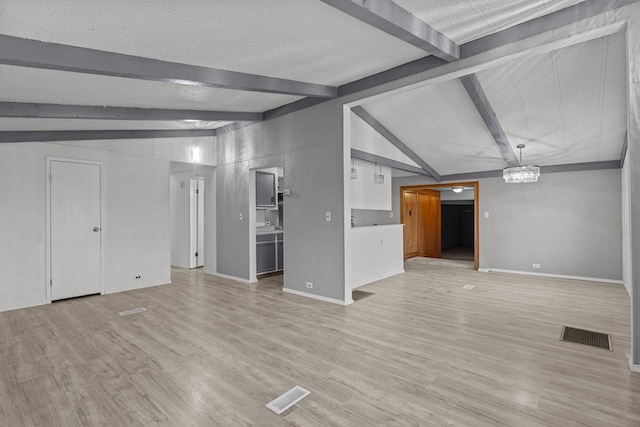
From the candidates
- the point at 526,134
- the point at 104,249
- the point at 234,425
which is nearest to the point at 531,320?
the point at 526,134

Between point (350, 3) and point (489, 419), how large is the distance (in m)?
2.90

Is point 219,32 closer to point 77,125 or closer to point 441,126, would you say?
point 77,125

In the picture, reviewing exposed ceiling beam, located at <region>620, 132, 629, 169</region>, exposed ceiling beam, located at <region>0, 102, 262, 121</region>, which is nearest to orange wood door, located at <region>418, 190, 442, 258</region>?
exposed ceiling beam, located at <region>620, 132, 629, 169</region>

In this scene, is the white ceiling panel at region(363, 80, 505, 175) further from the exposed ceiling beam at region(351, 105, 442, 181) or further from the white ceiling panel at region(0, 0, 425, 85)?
the white ceiling panel at region(0, 0, 425, 85)

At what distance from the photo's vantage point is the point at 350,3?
86.2 inches

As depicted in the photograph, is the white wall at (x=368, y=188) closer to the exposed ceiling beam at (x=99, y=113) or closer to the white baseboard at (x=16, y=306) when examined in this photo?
the exposed ceiling beam at (x=99, y=113)

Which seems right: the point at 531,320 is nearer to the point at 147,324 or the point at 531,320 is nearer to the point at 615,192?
the point at 615,192

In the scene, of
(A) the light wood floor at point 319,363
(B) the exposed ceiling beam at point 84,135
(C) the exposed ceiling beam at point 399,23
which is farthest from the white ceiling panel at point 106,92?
(A) the light wood floor at point 319,363

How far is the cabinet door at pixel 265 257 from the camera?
6398 mm

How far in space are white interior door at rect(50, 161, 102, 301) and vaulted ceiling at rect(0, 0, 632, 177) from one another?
0.60 metres

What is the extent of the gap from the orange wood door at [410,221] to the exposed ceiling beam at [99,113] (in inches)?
228

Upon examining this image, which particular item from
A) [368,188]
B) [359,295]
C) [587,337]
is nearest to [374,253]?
[359,295]

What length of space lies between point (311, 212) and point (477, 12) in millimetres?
3078

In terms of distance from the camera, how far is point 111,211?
5219mm
